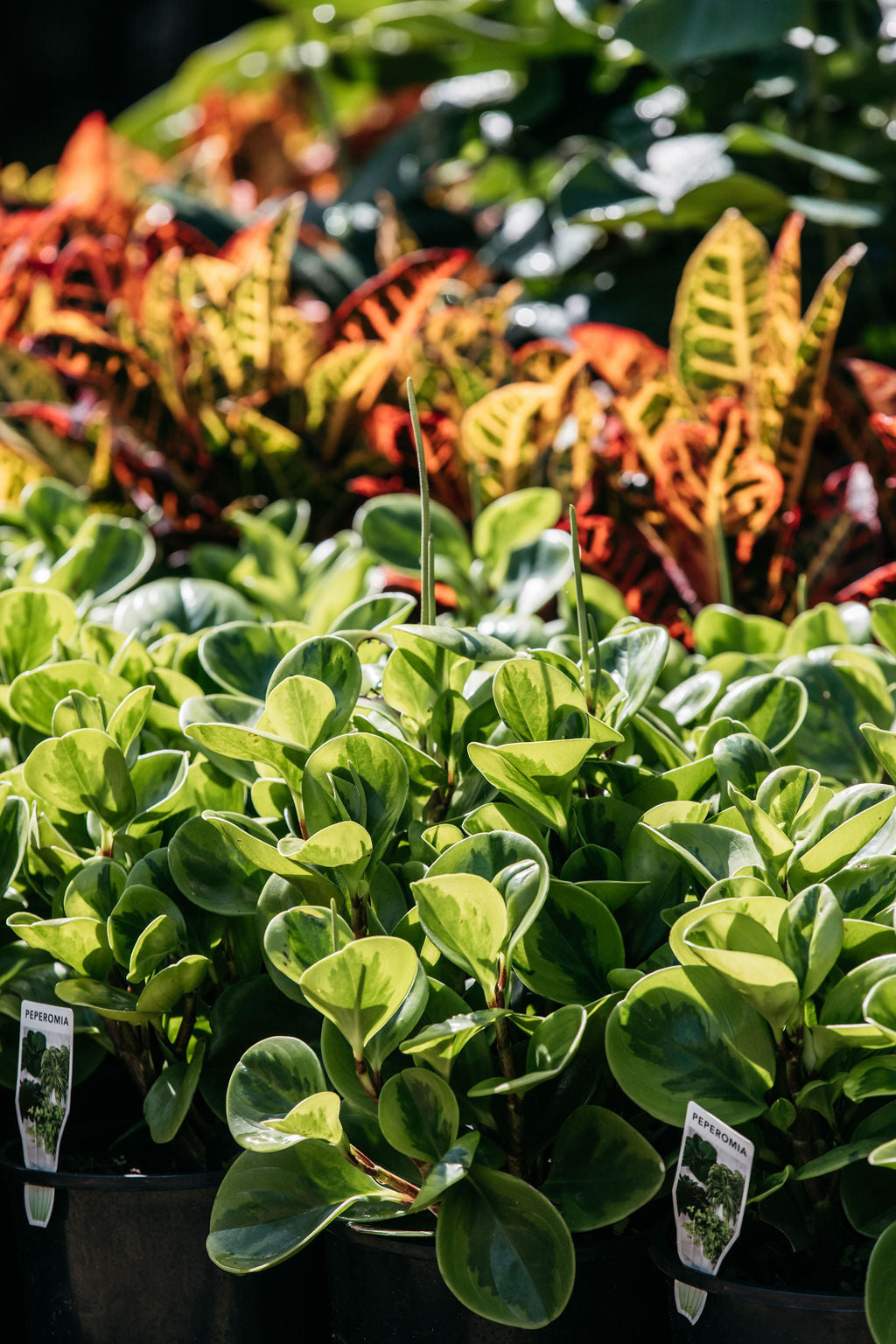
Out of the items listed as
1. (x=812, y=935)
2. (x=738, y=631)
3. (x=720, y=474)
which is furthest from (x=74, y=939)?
(x=720, y=474)

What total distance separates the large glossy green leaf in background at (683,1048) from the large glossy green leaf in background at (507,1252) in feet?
0.23

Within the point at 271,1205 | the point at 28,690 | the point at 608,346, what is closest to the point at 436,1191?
the point at 271,1205

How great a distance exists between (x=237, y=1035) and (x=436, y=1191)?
0.61ft

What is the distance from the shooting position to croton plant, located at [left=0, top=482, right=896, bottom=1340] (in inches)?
20.8

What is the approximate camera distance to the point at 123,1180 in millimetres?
670

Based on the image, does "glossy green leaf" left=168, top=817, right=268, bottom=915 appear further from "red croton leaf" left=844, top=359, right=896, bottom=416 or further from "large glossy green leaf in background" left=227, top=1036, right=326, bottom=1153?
"red croton leaf" left=844, top=359, right=896, bottom=416

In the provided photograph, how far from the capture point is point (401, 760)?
61cm

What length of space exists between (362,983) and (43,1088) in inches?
11.0

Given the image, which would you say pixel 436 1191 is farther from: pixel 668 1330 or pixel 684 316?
pixel 684 316

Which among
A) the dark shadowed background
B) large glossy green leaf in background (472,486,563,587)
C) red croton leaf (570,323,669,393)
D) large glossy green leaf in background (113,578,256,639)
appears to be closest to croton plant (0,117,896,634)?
red croton leaf (570,323,669,393)

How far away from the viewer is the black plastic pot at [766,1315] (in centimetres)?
53

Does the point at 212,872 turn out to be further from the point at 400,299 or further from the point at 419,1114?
the point at 400,299

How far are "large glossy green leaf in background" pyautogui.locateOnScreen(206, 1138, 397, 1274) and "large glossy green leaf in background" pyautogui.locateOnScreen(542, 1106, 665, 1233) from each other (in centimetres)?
8

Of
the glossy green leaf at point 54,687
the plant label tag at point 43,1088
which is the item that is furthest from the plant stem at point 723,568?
the plant label tag at point 43,1088
